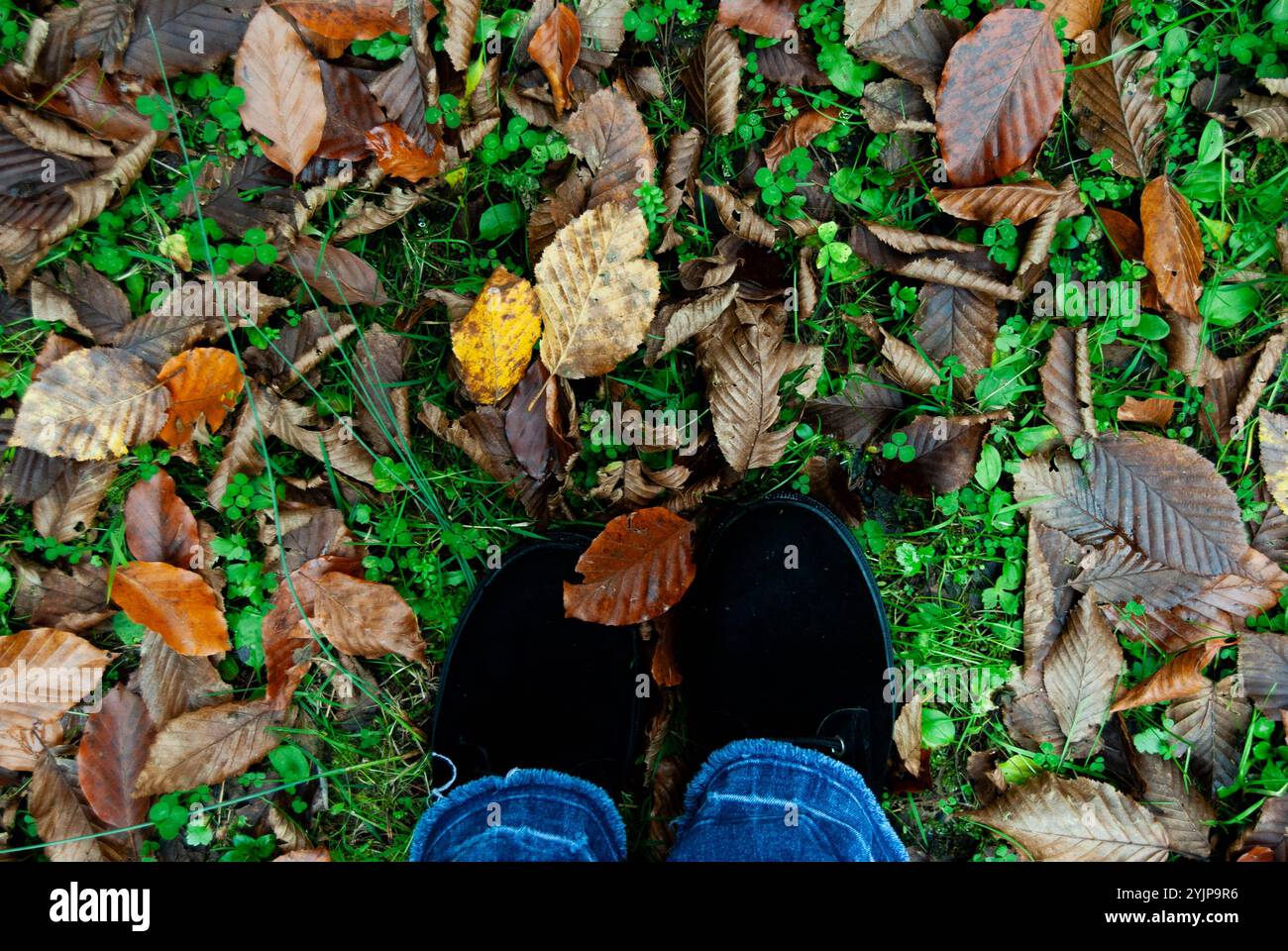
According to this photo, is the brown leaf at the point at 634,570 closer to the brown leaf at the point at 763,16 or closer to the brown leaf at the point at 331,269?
the brown leaf at the point at 331,269

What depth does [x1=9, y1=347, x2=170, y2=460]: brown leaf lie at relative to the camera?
2.02 metres

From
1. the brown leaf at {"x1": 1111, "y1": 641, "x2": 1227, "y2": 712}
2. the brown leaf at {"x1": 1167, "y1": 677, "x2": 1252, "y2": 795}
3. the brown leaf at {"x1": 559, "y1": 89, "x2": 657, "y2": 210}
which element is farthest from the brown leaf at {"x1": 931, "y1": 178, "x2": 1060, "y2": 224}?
the brown leaf at {"x1": 1167, "y1": 677, "x2": 1252, "y2": 795}

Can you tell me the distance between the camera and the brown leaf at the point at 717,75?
211 cm

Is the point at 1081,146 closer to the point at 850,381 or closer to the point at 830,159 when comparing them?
the point at 830,159

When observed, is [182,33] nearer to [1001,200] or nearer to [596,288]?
[596,288]

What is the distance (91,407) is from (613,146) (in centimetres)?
152

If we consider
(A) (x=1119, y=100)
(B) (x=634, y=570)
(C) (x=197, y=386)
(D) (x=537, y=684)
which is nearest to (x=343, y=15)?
(C) (x=197, y=386)

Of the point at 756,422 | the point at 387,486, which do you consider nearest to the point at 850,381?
the point at 756,422

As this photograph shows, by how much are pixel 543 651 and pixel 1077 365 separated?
1691 mm

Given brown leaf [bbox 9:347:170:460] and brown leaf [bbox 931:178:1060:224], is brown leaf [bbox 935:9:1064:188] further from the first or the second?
brown leaf [bbox 9:347:170:460]

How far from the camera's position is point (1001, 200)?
212 cm

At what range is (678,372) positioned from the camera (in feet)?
7.14
